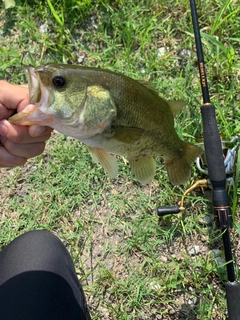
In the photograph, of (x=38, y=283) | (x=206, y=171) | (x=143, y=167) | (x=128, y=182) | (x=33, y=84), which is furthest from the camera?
(x=128, y=182)

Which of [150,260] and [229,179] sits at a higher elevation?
[229,179]

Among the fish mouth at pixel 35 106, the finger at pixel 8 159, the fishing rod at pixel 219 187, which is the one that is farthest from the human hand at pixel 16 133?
the fishing rod at pixel 219 187

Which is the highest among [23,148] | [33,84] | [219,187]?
[33,84]

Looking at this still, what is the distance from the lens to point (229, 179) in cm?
255

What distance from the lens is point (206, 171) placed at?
2619 mm

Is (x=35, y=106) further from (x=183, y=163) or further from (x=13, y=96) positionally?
(x=183, y=163)

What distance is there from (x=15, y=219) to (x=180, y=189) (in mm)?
1339

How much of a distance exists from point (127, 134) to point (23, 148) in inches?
22.4

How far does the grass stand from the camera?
2648 mm

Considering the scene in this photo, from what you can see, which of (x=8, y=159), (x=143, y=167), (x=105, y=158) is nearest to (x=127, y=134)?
(x=105, y=158)

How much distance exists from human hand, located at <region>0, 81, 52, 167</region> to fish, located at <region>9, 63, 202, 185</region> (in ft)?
0.55

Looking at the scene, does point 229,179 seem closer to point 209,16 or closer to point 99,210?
point 99,210

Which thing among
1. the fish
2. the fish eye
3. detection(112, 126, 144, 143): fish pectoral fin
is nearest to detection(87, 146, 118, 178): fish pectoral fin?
the fish

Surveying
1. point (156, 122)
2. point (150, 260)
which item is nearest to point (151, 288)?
point (150, 260)
